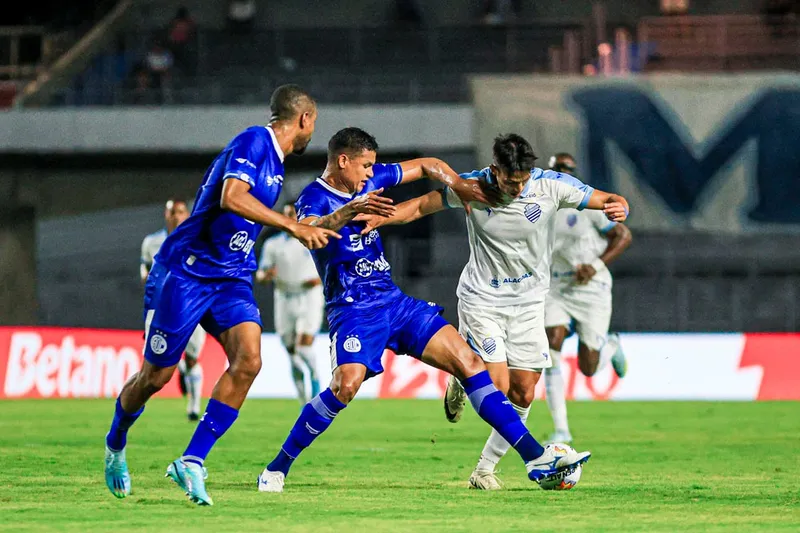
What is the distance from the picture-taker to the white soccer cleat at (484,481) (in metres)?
8.21

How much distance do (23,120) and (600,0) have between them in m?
12.0

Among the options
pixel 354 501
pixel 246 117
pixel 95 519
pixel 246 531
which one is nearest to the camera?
pixel 246 531

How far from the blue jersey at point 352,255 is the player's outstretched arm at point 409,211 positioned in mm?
164

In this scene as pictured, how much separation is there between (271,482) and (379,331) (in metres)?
1.09

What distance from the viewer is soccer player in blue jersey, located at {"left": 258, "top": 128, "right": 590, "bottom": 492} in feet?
26.3

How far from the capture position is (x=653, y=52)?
78.9 feet

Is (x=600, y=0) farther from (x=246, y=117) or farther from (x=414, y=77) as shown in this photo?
(x=246, y=117)

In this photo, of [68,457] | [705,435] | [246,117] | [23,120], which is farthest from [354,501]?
[23,120]

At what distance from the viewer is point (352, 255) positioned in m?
8.16

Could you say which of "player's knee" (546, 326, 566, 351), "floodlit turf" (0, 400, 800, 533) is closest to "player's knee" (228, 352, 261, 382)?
"floodlit turf" (0, 400, 800, 533)

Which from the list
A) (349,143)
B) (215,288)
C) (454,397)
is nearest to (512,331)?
(454,397)

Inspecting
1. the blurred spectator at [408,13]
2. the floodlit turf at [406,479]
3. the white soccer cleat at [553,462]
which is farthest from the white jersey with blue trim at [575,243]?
the blurred spectator at [408,13]

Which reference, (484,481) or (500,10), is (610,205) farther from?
(500,10)

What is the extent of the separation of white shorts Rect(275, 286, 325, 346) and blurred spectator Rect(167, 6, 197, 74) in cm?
1124
